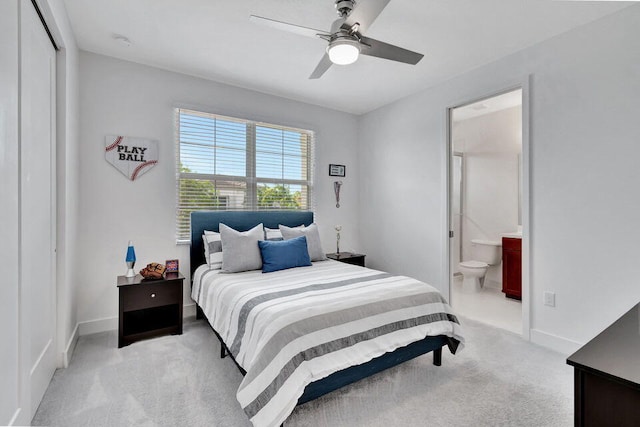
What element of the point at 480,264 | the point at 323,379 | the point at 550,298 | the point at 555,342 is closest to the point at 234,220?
the point at 323,379

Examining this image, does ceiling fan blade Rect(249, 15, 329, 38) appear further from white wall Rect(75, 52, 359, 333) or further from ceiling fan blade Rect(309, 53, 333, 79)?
white wall Rect(75, 52, 359, 333)

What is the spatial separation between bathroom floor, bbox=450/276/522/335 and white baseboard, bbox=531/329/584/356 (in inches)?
7.3

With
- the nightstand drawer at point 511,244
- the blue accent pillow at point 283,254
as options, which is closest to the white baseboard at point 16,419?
the blue accent pillow at point 283,254

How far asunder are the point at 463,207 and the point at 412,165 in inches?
69.3

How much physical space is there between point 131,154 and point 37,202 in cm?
137

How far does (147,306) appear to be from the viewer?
107 inches

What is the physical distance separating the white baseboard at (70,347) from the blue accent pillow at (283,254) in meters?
1.62

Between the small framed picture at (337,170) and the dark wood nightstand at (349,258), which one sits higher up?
the small framed picture at (337,170)

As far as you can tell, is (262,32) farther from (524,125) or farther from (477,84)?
(524,125)

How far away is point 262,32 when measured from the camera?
2.56m

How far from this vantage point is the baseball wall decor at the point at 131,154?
3008 millimetres

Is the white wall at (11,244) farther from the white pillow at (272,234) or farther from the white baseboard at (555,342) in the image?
the white baseboard at (555,342)

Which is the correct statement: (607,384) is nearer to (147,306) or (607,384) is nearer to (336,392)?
(336,392)

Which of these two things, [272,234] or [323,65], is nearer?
[323,65]
